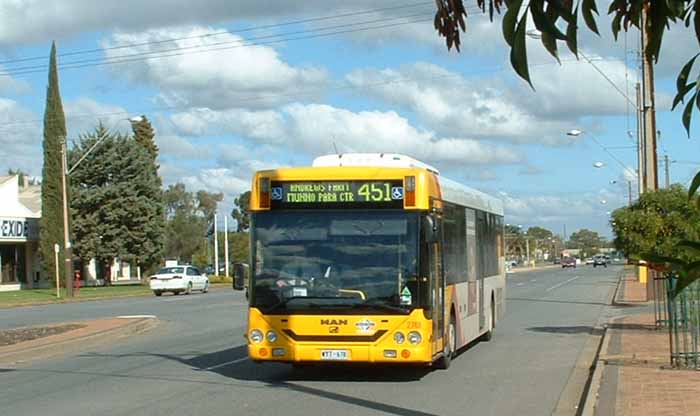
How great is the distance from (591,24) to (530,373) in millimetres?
13033

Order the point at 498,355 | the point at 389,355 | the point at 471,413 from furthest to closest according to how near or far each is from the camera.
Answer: the point at 498,355 < the point at 389,355 < the point at 471,413

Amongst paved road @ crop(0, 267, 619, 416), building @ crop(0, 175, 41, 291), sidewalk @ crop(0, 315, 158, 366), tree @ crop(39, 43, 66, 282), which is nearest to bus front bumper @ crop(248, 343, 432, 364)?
paved road @ crop(0, 267, 619, 416)

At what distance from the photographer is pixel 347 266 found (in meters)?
14.1

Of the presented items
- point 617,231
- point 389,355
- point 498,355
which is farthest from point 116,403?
point 617,231

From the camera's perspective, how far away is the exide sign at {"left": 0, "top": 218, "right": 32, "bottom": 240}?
61.6 meters

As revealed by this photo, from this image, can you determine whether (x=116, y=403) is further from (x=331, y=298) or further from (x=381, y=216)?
(x=381, y=216)

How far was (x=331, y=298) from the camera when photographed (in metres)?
13.9

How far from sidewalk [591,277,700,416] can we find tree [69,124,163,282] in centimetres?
4921

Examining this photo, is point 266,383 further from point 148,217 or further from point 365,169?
point 148,217

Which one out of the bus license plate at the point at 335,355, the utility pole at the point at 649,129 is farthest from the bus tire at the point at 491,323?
the utility pole at the point at 649,129

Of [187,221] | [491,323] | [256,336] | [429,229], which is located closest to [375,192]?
[429,229]

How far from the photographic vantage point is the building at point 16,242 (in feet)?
206

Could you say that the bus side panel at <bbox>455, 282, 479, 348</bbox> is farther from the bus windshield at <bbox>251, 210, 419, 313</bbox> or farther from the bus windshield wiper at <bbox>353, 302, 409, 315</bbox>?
the bus windshield wiper at <bbox>353, 302, 409, 315</bbox>

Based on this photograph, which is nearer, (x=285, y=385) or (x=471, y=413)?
(x=471, y=413)
